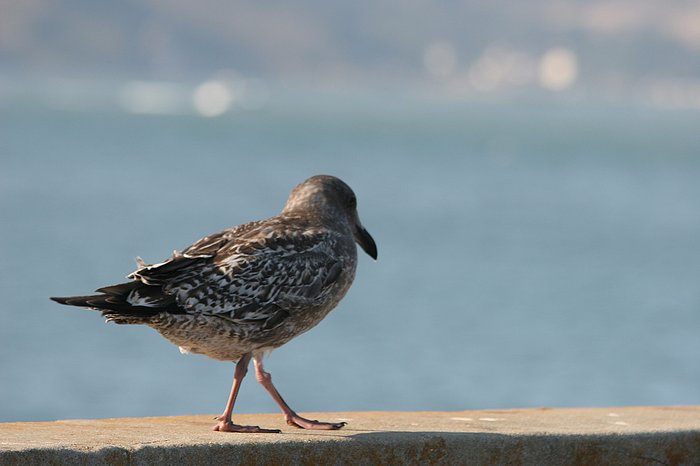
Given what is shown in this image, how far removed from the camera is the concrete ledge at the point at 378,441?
676 centimetres

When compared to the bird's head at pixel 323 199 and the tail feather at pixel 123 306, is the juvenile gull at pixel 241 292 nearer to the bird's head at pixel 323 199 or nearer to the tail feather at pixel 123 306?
the tail feather at pixel 123 306

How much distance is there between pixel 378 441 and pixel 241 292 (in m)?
1.17

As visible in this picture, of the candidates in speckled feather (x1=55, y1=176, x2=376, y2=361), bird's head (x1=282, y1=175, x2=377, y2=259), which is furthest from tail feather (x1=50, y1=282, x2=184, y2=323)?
bird's head (x1=282, y1=175, x2=377, y2=259)

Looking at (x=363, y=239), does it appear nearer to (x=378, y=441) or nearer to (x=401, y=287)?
(x=378, y=441)

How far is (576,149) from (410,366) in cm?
11838

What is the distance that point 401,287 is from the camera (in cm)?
4066

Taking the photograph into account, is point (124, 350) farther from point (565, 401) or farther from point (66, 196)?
point (66, 196)

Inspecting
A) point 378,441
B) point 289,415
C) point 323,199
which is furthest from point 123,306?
point 323,199

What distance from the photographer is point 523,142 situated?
17262cm

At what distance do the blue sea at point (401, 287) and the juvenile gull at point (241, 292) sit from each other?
14437 mm

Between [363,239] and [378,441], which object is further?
[363,239]

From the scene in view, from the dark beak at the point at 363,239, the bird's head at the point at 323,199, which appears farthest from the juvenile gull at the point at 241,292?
the dark beak at the point at 363,239

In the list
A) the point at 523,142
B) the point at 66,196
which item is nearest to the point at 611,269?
the point at 66,196

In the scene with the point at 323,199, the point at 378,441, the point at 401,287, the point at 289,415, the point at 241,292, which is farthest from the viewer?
the point at 401,287
